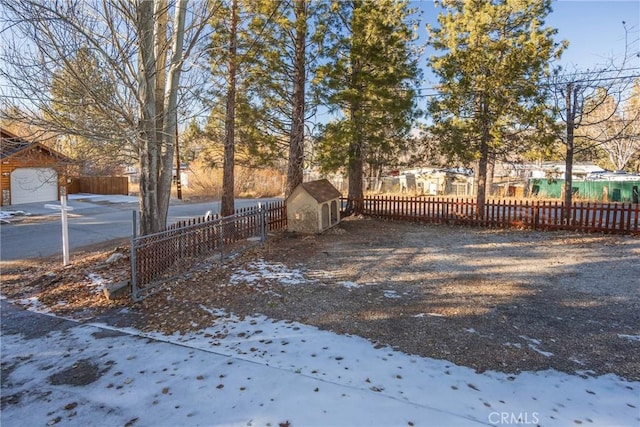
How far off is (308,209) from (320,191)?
2.57ft

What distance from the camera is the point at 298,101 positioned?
11.6 metres

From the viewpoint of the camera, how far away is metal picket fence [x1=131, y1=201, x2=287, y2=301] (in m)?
6.03

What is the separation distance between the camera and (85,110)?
21.4 feet

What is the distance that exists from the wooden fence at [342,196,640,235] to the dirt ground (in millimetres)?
1077

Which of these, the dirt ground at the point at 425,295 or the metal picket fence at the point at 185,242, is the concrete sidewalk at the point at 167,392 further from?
the metal picket fence at the point at 185,242

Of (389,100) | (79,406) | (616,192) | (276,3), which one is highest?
(276,3)

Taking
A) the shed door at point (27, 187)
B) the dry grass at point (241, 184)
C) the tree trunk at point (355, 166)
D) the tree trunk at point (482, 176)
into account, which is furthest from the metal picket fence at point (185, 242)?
the dry grass at point (241, 184)

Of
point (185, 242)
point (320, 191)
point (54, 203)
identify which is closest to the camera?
point (185, 242)

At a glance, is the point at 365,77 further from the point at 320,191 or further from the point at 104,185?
the point at 104,185

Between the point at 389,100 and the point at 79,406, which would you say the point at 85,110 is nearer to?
the point at 79,406

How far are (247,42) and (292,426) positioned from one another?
1030 cm

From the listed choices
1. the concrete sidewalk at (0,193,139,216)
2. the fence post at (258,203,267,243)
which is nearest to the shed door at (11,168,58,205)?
the concrete sidewalk at (0,193,139,216)

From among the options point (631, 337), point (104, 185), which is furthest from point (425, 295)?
point (104, 185)

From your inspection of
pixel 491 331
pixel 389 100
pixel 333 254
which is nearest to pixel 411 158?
pixel 389 100
